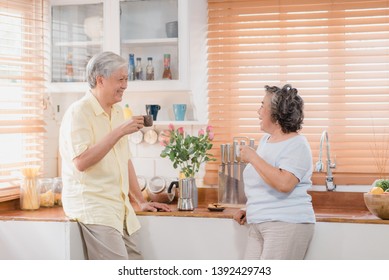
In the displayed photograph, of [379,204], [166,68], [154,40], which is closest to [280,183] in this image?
[379,204]

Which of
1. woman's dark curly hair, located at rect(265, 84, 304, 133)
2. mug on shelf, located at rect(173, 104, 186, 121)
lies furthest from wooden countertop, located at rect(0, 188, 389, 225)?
woman's dark curly hair, located at rect(265, 84, 304, 133)

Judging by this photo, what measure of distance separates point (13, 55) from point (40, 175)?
0.72m

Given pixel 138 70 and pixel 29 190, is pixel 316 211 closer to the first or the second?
pixel 138 70

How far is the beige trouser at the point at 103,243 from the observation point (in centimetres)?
310

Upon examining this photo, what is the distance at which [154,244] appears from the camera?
351cm

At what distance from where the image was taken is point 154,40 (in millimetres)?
3895

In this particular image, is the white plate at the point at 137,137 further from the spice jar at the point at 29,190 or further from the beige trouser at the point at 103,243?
the beige trouser at the point at 103,243

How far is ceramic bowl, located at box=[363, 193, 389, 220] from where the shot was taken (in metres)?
3.17

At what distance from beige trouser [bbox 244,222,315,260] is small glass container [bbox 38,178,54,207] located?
1380 mm

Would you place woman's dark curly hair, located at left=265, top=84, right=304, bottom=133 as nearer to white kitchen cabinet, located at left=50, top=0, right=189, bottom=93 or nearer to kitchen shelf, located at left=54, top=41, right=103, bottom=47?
white kitchen cabinet, located at left=50, top=0, right=189, bottom=93

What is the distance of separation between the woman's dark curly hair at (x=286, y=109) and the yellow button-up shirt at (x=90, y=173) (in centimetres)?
76

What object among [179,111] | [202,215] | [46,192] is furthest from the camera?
[179,111]

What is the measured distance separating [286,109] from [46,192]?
1600mm

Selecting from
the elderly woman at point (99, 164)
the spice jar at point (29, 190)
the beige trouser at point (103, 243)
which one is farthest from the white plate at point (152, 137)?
the beige trouser at point (103, 243)
